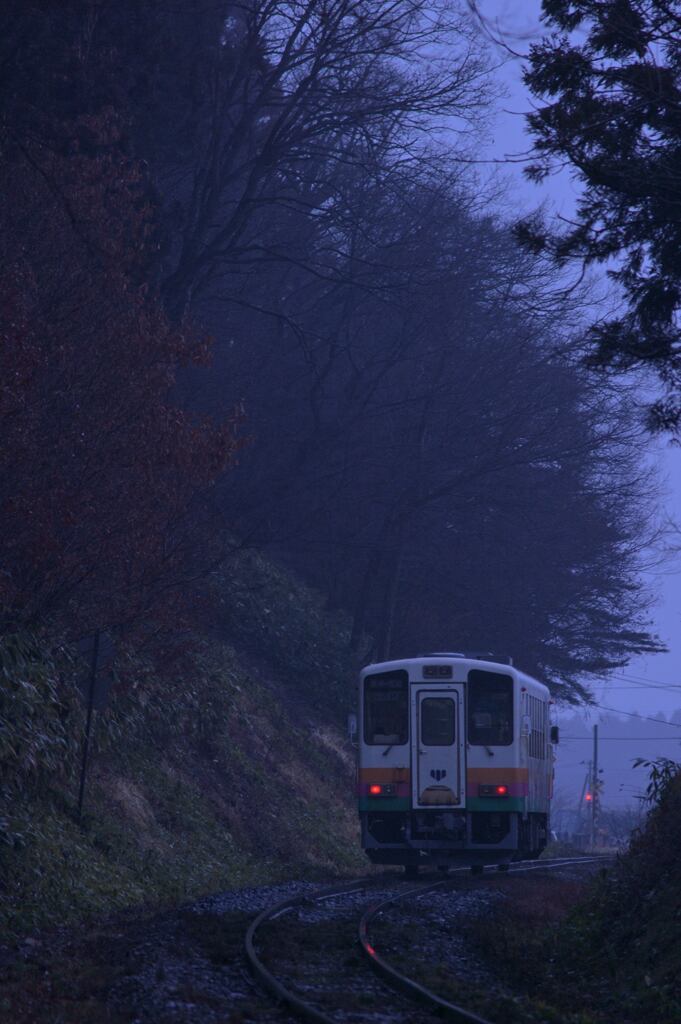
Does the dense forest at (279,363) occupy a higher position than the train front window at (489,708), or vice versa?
the dense forest at (279,363)

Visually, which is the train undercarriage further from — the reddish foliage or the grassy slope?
the reddish foliage

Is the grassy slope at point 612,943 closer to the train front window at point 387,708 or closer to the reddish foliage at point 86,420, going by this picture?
the train front window at point 387,708

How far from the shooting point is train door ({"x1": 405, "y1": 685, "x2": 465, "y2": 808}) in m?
20.5

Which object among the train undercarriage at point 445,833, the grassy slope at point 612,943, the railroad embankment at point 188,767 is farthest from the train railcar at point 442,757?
the grassy slope at point 612,943

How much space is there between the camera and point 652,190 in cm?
1227

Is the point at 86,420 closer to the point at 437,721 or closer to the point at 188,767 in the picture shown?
the point at 437,721

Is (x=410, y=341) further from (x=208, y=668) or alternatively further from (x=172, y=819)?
(x=172, y=819)

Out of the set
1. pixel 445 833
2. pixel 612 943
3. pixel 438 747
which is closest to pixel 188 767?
pixel 438 747

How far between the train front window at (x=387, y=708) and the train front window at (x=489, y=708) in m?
1.00

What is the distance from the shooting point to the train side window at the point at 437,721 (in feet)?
68.0

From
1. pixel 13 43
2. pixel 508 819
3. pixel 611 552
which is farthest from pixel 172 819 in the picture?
pixel 611 552

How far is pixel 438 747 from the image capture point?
20.7 m

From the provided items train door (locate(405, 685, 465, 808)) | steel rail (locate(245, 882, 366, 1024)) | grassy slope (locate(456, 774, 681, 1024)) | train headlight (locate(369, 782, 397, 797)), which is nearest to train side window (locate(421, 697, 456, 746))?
train door (locate(405, 685, 465, 808))

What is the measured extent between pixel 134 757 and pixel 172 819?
1220 mm
